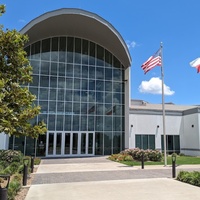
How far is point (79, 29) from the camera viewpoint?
91.4 feet

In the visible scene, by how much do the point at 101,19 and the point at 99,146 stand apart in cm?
1373

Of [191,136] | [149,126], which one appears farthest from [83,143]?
[191,136]

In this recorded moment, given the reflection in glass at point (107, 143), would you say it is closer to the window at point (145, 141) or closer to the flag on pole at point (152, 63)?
the window at point (145, 141)

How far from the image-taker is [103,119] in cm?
2814

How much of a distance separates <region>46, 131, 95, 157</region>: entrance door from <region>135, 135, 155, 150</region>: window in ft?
18.0

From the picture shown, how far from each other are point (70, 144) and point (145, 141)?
8931 mm

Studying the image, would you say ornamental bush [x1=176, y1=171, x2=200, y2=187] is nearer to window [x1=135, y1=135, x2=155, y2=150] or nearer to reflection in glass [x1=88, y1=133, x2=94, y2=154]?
reflection in glass [x1=88, y1=133, x2=94, y2=154]

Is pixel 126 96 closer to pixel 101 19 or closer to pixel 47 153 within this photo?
pixel 101 19

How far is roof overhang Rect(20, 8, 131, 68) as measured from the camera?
83.3ft

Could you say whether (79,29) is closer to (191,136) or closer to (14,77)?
(191,136)

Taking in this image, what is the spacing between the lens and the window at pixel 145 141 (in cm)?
2892

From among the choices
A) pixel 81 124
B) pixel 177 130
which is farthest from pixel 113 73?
pixel 177 130

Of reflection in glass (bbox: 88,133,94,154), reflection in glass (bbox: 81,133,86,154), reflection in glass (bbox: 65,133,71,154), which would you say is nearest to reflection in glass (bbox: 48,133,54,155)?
reflection in glass (bbox: 65,133,71,154)

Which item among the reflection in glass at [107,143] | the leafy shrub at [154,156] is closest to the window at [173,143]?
the reflection in glass at [107,143]
